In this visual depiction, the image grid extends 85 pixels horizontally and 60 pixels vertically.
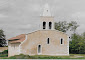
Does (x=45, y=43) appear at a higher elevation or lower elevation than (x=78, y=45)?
higher

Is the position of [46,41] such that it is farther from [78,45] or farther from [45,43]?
[78,45]

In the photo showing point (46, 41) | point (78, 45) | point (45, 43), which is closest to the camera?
point (45, 43)

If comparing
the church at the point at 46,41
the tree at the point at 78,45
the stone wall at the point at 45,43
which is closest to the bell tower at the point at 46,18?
the church at the point at 46,41

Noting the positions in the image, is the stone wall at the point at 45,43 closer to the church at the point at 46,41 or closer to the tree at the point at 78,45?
the church at the point at 46,41

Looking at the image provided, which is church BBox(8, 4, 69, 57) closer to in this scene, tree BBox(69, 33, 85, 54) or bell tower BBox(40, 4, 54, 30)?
bell tower BBox(40, 4, 54, 30)

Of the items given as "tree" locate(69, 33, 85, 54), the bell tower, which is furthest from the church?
"tree" locate(69, 33, 85, 54)

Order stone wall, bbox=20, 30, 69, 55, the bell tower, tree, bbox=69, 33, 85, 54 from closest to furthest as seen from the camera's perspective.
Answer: stone wall, bbox=20, 30, 69, 55
the bell tower
tree, bbox=69, 33, 85, 54

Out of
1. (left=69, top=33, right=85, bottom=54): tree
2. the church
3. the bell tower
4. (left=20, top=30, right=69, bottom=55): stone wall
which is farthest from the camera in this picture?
(left=69, top=33, right=85, bottom=54): tree

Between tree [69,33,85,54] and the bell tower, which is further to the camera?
tree [69,33,85,54]

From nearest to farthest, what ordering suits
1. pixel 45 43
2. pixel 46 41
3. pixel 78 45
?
pixel 45 43, pixel 46 41, pixel 78 45

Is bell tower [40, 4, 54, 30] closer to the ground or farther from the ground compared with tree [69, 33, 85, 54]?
farther from the ground

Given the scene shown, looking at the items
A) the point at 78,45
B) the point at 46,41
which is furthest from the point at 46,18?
the point at 78,45

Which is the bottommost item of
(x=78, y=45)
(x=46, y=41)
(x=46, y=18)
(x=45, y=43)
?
(x=78, y=45)

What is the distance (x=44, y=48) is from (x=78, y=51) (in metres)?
15.9
